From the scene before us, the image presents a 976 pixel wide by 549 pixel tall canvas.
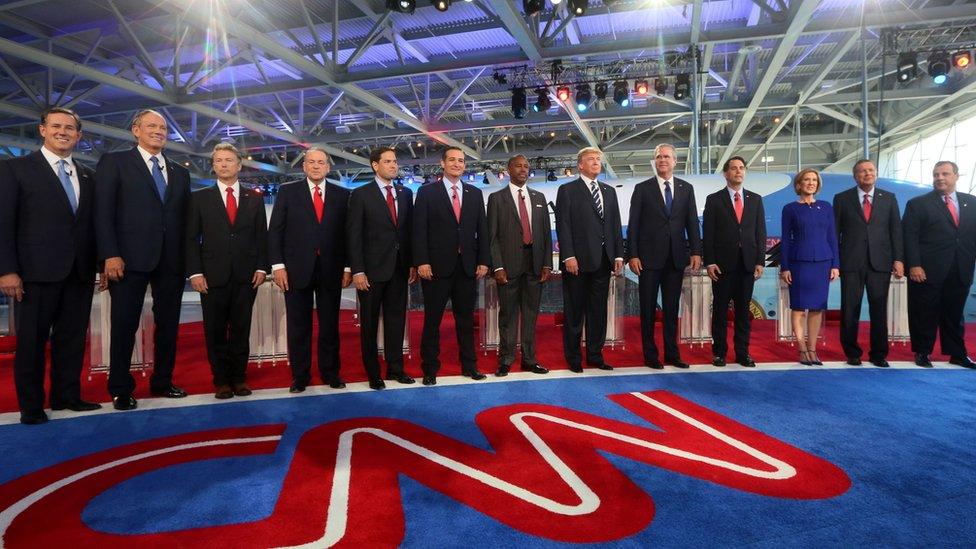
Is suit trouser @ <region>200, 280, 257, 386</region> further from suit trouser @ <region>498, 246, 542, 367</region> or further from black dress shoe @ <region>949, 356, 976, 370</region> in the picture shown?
black dress shoe @ <region>949, 356, 976, 370</region>

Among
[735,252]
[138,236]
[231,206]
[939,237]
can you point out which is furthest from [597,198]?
[138,236]

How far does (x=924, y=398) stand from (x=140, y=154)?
5.00m

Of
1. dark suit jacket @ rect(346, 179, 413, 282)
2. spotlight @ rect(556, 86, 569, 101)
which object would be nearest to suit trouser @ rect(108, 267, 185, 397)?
dark suit jacket @ rect(346, 179, 413, 282)

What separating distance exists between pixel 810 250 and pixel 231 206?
4253mm

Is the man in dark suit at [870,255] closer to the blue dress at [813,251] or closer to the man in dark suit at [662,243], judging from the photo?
the blue dress at [813,251]

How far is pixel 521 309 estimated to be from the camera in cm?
396

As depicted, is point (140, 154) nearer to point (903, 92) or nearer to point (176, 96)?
point (176, 96)

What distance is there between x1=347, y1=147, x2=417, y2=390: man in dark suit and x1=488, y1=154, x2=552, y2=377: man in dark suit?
64 centimetres

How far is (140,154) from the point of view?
10.2ft

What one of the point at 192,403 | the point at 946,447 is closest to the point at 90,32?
the point at 192,403

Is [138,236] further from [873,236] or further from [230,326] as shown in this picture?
[873,236]

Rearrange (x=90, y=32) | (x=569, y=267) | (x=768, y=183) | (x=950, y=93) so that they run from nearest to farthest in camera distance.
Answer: (x=569, y=267), (x=90, y=32), (x=768, y=183), (x=950, y=93)

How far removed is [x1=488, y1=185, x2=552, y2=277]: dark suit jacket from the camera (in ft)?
12.5

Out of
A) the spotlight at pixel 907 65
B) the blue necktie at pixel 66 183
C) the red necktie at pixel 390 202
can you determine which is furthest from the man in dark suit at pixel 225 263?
the spotlight at pixel 907 65
